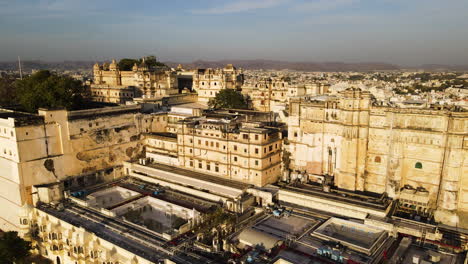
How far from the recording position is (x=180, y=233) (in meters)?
32.1

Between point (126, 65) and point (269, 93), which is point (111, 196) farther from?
point (126, 65)

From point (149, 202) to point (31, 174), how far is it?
14825 mm

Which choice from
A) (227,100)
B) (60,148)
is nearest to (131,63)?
(227,100)

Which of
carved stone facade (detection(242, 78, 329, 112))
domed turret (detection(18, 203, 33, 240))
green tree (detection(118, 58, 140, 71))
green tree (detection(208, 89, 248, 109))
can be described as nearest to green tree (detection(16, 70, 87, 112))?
domed turret (detection(18, 203, 33, 240))

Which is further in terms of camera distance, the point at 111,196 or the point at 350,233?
the point at 111,196

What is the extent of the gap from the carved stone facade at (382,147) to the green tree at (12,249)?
3172 centimetres

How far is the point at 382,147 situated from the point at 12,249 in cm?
3996

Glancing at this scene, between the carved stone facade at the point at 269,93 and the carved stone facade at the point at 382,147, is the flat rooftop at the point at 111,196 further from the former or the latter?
the carved stone facade at the point at 269,93

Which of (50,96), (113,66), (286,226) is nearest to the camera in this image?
(286,226)

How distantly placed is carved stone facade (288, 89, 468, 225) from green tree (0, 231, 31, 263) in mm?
31723

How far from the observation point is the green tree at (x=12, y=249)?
3164cm

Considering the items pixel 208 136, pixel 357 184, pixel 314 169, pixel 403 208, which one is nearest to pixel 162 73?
pixel 208 136

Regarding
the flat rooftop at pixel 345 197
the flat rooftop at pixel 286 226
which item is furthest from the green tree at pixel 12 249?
the flat rooftop at pixel 345 197

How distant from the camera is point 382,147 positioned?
3753 cm
